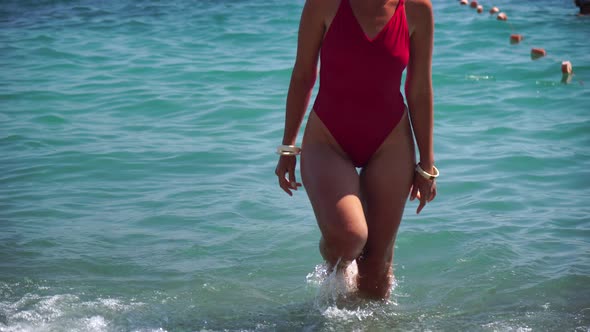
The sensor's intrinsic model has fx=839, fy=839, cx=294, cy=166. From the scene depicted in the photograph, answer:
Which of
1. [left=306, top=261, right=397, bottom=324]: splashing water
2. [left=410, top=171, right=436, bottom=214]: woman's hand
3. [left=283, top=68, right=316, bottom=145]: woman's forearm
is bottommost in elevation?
[left=306, top=261, right=397, bottom=324]: splashing water

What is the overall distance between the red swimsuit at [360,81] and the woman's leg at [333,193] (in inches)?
3.5

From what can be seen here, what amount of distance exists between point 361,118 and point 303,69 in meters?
0.39

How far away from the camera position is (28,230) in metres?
6.50

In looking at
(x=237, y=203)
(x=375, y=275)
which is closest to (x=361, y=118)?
(x=375, y=275)

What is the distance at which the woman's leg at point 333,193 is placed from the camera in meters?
4.07

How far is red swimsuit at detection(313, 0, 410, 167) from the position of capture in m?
4.15

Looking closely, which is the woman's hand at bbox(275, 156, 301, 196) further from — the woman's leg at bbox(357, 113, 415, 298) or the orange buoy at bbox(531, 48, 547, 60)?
the orange buoy at bbox(531, 48, 547, 60)

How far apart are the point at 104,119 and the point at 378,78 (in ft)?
20.7

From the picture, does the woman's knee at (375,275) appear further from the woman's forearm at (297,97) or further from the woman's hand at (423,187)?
the woman's forearm at (297,97)

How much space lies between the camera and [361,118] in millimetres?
4281

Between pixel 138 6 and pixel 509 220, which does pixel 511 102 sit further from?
pixel 138 6

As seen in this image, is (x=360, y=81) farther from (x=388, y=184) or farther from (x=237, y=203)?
(x=237, y=203)

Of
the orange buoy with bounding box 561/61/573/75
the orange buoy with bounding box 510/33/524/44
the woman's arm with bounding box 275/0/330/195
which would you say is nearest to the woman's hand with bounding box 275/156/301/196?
the woman's arm with bounding box 275/0/330/195

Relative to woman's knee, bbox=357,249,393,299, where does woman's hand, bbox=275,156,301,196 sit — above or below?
above
